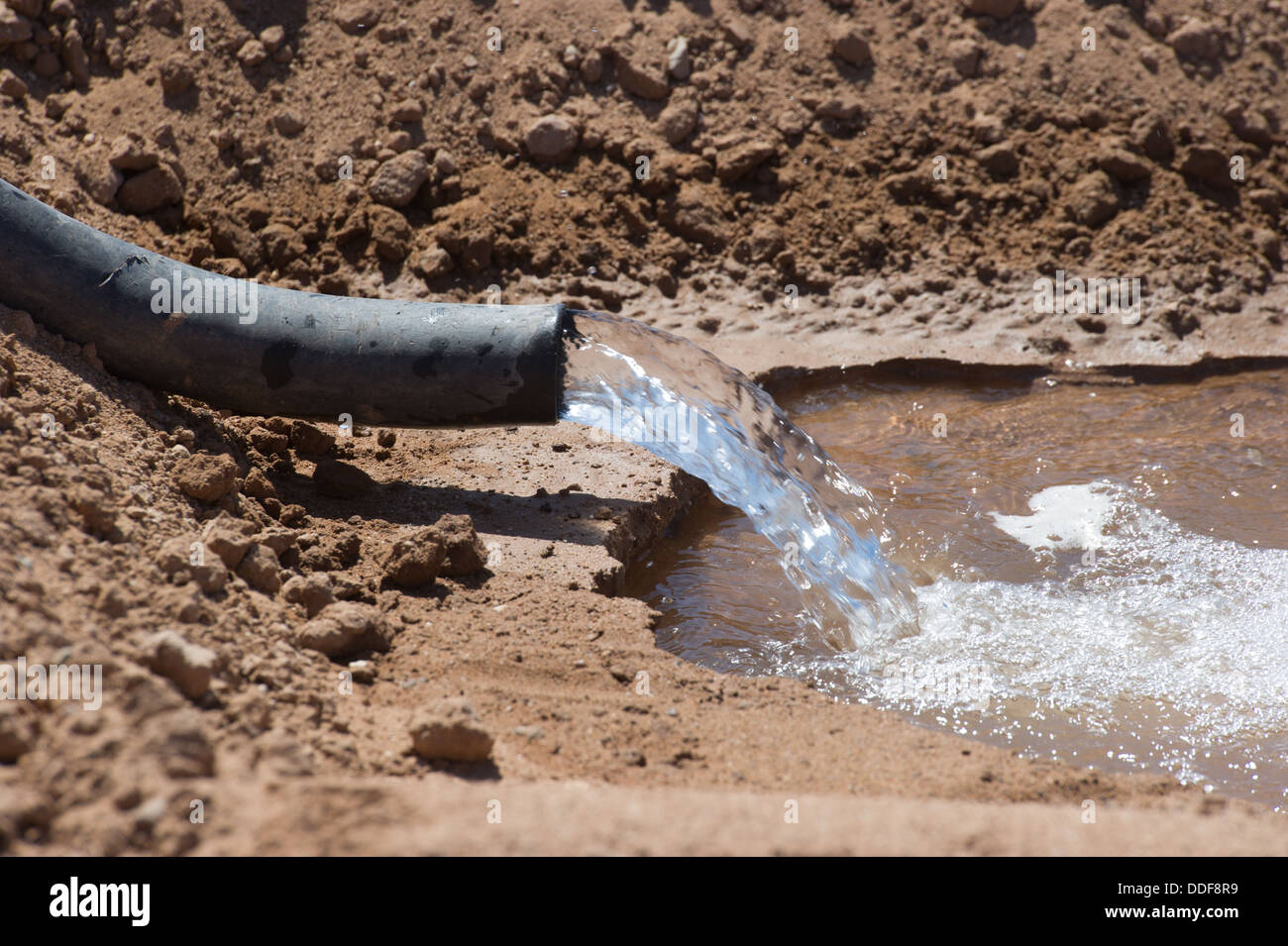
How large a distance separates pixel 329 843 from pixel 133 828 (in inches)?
13.9

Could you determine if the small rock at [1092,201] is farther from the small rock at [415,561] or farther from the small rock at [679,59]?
the small rock at [415,561]

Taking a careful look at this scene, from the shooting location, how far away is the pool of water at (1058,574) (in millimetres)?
3545

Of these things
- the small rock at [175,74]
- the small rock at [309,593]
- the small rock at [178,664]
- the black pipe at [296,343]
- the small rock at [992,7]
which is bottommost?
the small rock at [178,664]

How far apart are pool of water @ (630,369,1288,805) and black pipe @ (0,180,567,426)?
1.08 metres

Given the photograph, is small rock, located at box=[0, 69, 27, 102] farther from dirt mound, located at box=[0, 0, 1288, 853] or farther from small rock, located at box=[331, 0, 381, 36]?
small rock, located at box=[331, 0, 381, 36]

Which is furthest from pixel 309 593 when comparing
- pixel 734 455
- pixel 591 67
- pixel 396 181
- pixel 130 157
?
pixel 591 67


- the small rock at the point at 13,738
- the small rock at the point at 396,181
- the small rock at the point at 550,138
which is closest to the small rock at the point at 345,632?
the small rock at the point at 13,738

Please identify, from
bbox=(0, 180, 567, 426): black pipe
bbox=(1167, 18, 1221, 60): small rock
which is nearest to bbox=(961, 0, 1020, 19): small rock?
bbox=(1167, 18, 1221, 60): small rock

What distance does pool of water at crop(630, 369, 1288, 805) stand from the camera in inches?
140

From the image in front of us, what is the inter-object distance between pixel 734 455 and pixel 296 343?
1799mm

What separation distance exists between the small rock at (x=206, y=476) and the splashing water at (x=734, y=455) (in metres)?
1.29

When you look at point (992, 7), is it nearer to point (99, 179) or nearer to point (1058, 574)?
point (1058, 574)

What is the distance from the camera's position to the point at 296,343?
414 centimetres
